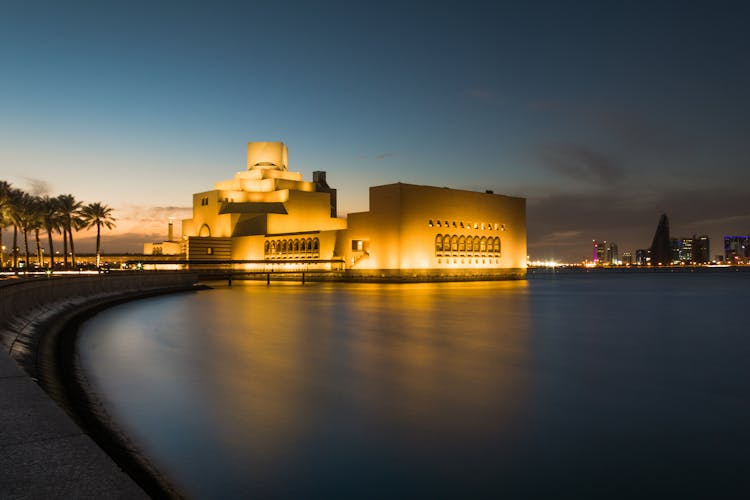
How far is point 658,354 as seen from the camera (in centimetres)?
1272

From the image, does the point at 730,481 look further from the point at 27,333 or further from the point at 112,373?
the point at 27,333

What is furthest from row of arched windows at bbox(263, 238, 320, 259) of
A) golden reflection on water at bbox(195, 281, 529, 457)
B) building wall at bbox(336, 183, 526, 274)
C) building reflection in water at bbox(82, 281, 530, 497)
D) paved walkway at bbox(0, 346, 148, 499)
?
paved walkway at bbox(0, 346, 148, 499)

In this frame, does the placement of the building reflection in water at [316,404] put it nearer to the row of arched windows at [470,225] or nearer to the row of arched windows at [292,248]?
the row of arched windows at [470,225]

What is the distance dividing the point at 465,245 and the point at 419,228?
1027 centimetres

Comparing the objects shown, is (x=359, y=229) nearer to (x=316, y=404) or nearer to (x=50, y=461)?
(x=316, y=404)

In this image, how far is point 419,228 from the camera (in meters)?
76.0

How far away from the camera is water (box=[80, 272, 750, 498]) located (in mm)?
4844

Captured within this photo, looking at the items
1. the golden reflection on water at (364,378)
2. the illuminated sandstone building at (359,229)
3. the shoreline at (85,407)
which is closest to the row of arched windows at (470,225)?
the illuminated sandstone building at (359,229)

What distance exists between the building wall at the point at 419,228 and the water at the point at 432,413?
194ft

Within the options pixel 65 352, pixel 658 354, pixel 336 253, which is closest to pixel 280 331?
pixel 65 352

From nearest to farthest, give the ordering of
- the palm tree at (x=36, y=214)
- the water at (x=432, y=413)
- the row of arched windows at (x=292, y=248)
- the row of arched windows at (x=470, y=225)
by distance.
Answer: the water at (x=432, y=413)
the palm tree at (x=36, y=214)
the row of arched windows at (x=470, y=225)
the row of arched windows at (x=292, y=248)

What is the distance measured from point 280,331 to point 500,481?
1280cm

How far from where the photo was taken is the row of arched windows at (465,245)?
261 ft

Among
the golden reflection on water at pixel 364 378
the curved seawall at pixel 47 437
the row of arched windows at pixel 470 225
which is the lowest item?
the golden reflection on water at pixel 364 378
